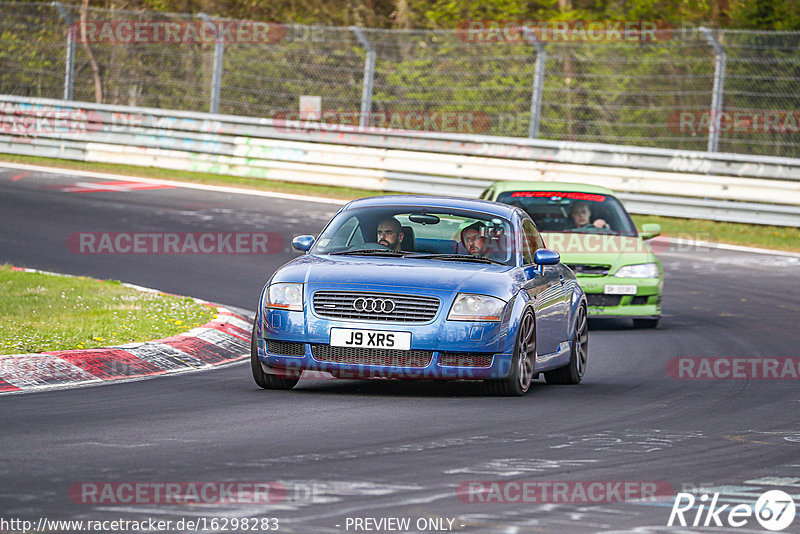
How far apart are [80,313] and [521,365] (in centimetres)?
453

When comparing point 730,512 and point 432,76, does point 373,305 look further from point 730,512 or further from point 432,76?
point 432,76

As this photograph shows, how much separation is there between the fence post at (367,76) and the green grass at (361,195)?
4.74 ft

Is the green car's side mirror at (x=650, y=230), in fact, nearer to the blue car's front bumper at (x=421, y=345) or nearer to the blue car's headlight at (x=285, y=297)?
the blue car's front bumper at (x=421, y=345)

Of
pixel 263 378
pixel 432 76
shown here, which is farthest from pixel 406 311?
pixel 432 76

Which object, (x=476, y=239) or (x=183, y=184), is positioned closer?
(x=476, y=239)

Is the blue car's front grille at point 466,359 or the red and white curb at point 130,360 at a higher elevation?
the blue car's front grille at point 466,359

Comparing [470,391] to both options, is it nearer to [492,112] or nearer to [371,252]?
[371,252]

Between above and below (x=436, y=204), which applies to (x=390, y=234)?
below

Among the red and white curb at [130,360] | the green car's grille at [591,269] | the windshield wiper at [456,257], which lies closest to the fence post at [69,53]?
the green car's grille at [591,269]

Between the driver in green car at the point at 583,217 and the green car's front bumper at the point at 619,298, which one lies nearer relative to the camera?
the green car's front bumper at the point at 619,298

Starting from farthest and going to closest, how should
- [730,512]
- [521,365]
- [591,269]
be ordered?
1. [591,269]
2. [521,365]
3. [730,512]

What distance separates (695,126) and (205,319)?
49.0ft

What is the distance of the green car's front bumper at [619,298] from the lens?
1491 centimetres

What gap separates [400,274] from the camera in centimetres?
948
